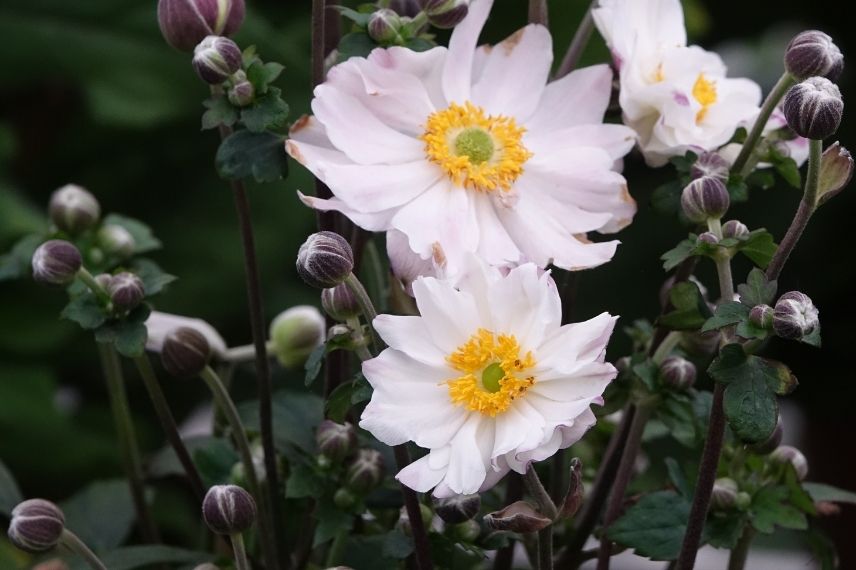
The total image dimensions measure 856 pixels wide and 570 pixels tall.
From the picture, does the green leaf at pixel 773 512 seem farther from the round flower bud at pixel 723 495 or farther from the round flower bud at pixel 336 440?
the round flower bud at pixel 336 440

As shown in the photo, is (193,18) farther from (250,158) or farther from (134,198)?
(134,198)

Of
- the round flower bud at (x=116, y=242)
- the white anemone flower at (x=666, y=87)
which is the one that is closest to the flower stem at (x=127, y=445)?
the round flower bud at (x=116, y=242)

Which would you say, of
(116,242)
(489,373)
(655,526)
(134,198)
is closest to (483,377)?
(489,373)

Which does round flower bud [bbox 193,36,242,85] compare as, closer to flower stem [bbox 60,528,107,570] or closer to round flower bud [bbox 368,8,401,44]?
round flower bud [bbox 368,8,401,44]

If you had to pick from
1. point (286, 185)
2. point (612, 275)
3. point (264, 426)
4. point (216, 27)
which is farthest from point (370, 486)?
point (612, 275)

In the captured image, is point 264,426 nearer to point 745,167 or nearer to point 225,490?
point 225,490
